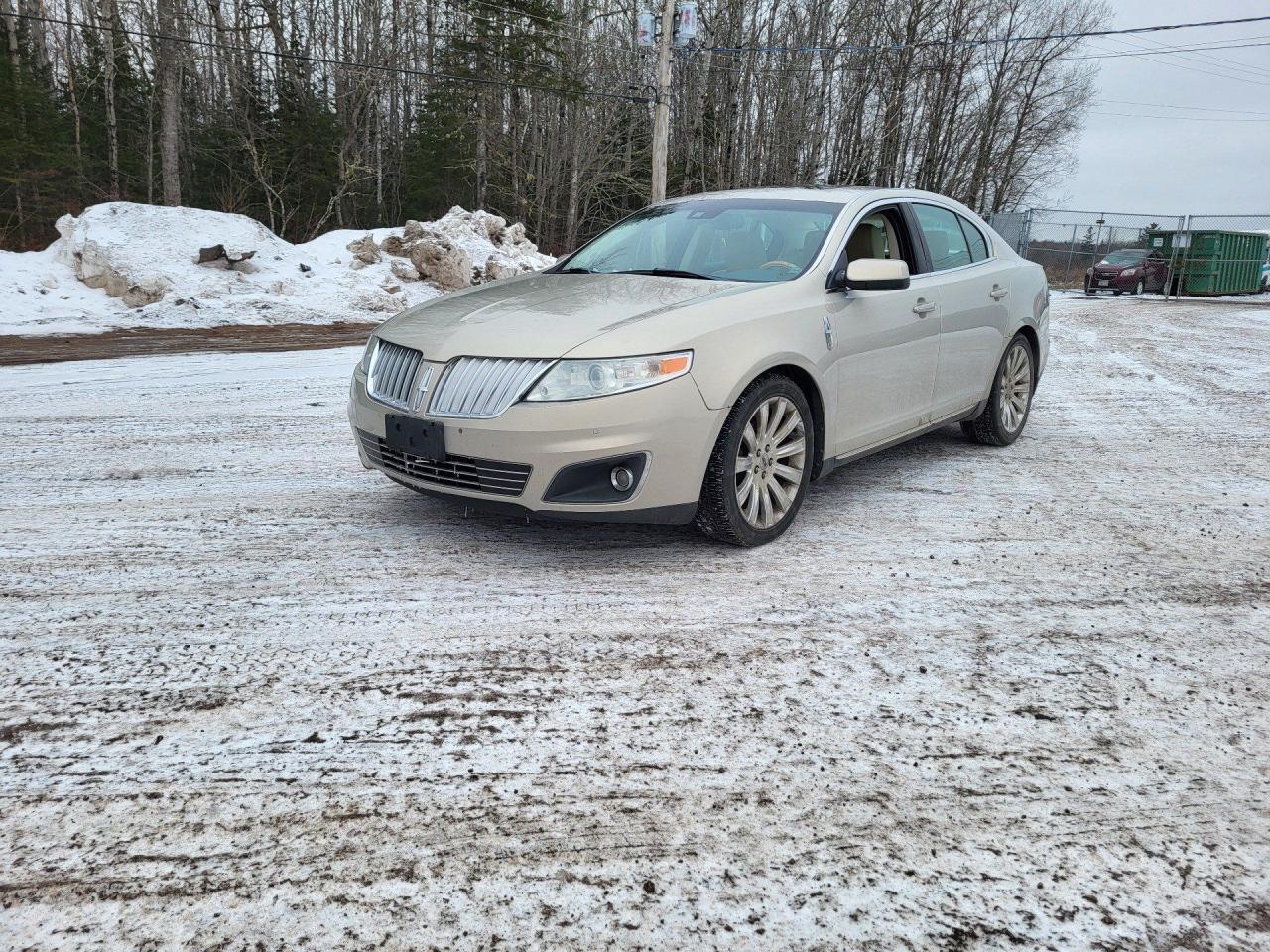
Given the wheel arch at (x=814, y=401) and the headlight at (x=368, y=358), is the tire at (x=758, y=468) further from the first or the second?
the headlight at (x=368, y=358)

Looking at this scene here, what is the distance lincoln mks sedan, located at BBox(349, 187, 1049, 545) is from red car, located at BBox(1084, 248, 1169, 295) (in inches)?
952

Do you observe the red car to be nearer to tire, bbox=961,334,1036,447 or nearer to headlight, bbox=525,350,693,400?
tire, bbox=961,334,1036,447

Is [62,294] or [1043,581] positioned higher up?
[62,294]

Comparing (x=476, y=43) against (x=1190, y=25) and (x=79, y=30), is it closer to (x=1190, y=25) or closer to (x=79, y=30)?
(x=79, y=30)

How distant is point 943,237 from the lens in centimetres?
557

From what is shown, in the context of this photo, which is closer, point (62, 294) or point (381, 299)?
point (62, 294)

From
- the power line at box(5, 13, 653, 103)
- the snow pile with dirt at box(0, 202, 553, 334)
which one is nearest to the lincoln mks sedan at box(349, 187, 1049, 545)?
the snow pile with dirt at box(0, 202, 553, 334)

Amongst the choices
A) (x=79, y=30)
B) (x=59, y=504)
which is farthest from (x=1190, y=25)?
(x=79, y=30)

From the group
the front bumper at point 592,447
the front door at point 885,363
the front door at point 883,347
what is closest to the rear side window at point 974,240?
the front door at point 883,347

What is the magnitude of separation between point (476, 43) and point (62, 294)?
770 inches

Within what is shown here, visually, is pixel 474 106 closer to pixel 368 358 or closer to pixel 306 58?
pixel 306 58

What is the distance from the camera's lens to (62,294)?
13375 mm

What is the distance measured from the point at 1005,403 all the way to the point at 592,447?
373 cm

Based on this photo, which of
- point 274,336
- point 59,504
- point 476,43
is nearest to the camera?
point 59,504
